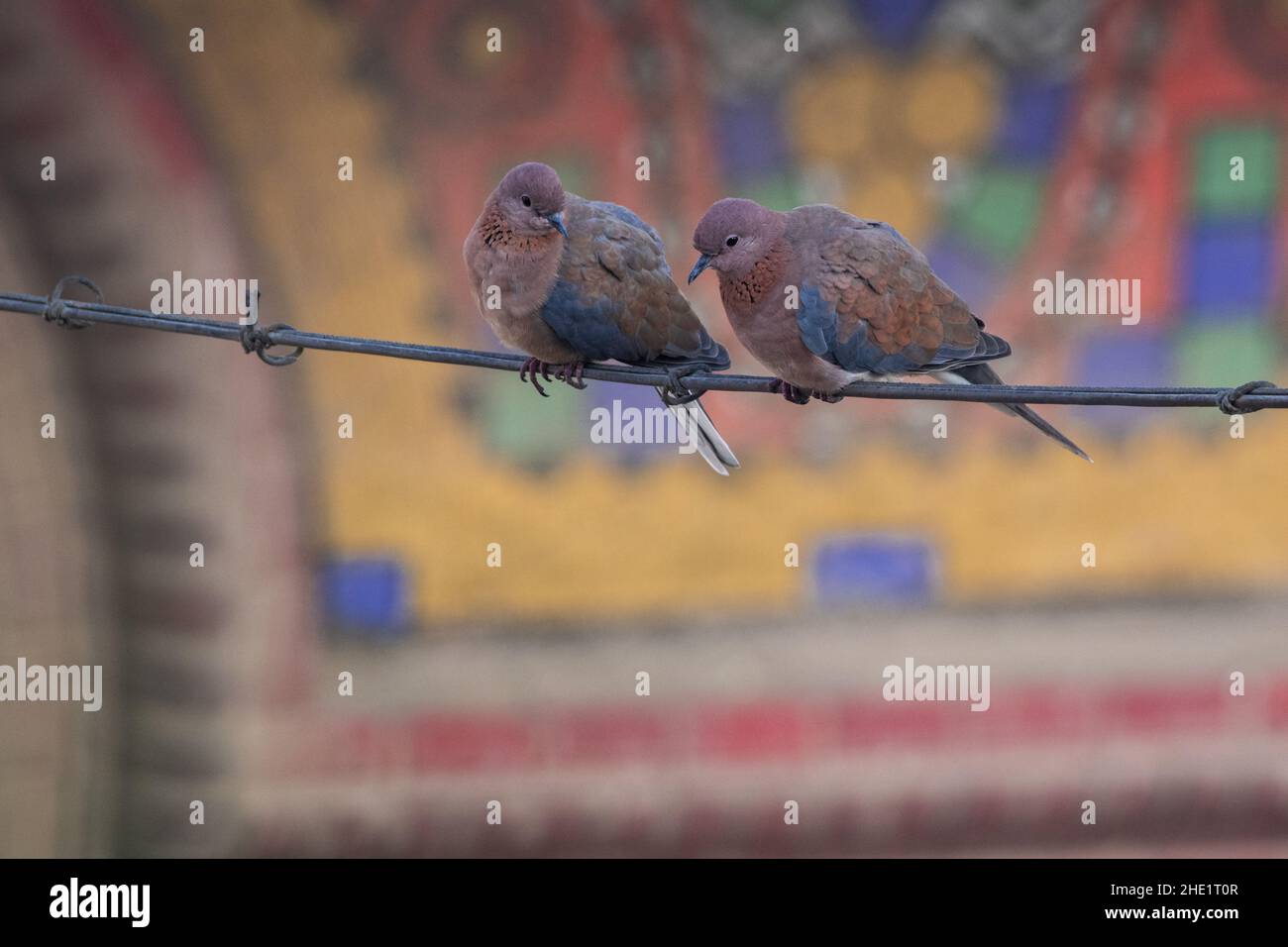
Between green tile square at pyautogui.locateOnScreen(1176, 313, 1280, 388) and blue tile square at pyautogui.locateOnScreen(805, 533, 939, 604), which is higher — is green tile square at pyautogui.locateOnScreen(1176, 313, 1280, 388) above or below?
above

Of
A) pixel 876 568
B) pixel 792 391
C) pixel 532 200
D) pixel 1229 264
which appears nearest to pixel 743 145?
pixel 876 568

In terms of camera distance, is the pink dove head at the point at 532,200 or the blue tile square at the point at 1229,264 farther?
the blue tile square at the point at 1229,264

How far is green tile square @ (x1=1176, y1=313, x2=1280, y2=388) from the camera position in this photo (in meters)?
4.50

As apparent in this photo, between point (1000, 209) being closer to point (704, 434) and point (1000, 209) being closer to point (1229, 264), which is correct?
point (1229, 264)

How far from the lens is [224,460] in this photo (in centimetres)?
454

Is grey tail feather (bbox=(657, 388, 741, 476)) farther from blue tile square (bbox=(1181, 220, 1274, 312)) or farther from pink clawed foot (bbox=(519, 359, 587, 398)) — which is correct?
blue tile square (bbox=(1181, 220, 1274, 312))

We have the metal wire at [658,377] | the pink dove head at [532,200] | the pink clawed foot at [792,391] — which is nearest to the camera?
the metal wire at [658,377]

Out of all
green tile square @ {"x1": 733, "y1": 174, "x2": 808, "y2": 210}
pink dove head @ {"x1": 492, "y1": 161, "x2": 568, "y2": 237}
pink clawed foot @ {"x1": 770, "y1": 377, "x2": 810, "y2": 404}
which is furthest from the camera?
green tile square @ {"x1": 733, "y1": 174, "x2": 808, "y2": 210}

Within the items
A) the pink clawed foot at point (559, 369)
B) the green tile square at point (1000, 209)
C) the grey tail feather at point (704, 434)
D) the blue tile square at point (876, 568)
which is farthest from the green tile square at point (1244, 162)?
the pink clawed foot at point (559, 369)

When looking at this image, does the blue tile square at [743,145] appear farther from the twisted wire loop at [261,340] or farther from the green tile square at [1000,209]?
the twisted wire loop at [261,340]

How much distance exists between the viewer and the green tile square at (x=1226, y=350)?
4500mm

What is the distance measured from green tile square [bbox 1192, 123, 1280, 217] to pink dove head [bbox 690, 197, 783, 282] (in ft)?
7.93

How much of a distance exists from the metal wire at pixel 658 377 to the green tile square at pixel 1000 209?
2321 millimetres

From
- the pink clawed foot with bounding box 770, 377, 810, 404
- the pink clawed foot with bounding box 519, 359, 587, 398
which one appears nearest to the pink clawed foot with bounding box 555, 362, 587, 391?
the pink clawed foot with bounding box 519, 359, 587, 398
